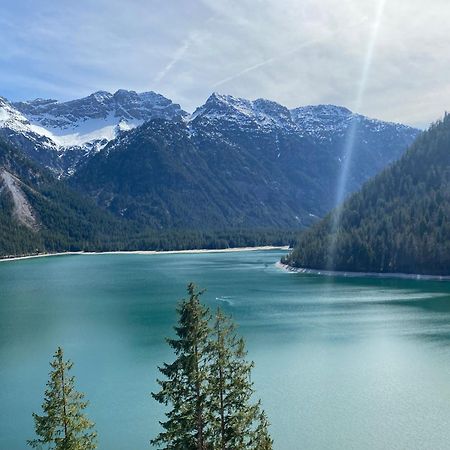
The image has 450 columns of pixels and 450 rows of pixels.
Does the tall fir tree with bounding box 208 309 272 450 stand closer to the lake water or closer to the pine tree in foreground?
the pine tree in foreground

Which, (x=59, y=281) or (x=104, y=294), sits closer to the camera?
(x=104, y=294)

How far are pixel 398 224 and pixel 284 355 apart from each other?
92.9 metres

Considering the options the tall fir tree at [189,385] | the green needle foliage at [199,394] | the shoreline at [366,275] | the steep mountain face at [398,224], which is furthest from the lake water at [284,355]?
the tall fir tree at [189,385]

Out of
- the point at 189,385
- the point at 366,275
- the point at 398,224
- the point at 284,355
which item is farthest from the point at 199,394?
the point at 398,224

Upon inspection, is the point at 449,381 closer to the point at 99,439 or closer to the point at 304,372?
the point at 304,372

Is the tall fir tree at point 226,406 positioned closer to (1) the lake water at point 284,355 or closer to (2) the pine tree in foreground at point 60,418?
(2) the pine tree in foreground at point 60,418

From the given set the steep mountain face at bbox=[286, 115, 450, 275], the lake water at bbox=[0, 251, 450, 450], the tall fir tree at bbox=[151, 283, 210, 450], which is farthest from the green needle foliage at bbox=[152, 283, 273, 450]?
the steep mountain face at bbox=[286, 115, 450, 275]

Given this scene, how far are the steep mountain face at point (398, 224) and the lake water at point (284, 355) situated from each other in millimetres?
11598

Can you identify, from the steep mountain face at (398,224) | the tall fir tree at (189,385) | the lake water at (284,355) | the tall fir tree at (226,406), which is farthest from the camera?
the steep mountain face at (398,224)

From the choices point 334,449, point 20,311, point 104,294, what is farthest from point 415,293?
point 334,449

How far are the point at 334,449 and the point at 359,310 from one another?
5553cm

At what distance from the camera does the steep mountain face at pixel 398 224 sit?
5118 inches

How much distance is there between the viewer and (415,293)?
351 ft

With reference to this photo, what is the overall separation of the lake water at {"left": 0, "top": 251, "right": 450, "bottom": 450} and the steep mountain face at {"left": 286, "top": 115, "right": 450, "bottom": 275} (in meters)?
11.6
